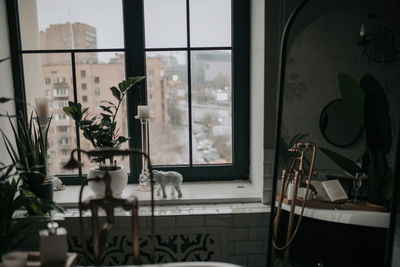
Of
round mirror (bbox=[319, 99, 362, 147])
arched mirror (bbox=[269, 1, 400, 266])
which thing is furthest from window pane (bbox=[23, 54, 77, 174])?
round mirror (bbox=[319, 99, 362, 147])

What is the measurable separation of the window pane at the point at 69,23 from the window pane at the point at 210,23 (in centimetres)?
47

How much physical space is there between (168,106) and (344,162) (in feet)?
3.66

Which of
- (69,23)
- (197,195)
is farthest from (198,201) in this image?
(69,23)

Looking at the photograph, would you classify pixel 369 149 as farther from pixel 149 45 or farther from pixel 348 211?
pixel 149 45

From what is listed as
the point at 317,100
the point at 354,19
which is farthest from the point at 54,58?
the point at 354,19

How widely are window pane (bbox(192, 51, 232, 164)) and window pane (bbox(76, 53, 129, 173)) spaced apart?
1.54ft

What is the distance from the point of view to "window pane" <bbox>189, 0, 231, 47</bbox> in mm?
2166

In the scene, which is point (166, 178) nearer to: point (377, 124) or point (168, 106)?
point (168, 106)

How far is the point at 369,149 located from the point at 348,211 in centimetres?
39

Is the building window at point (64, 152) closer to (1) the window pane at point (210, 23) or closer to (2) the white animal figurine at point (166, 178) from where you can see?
(2) the white animal figurine at point (166, 178)

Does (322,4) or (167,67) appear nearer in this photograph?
(322,4)

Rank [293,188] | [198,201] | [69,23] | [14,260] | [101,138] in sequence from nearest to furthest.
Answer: [14,260] < [293,188] < [101,138] < [198,201] < [69,23]

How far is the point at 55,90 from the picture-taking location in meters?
2.20

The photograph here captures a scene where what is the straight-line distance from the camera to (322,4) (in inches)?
72.9
